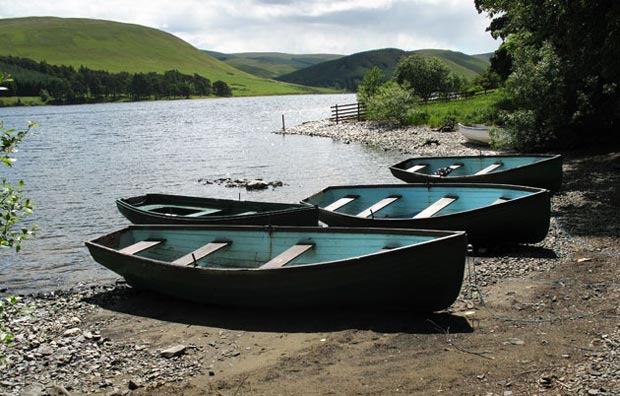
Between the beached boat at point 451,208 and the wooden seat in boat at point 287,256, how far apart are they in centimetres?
334

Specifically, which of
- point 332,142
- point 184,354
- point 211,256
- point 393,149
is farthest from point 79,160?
point 184,354

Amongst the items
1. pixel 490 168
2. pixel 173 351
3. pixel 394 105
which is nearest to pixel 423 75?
pixel 394 105

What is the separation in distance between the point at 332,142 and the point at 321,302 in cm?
4068

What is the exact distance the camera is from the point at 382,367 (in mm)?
8109

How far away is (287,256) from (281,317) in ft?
3.99

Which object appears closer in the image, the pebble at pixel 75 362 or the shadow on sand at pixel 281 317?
the pebble at pixel 75 362

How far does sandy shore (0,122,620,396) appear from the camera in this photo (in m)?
7.57

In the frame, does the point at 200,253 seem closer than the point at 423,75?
Yes

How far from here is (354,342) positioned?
30.2 feet

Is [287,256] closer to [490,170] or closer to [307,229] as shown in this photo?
[307,229]

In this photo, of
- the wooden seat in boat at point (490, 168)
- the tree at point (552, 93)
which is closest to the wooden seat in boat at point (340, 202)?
the wooden seat in boat at point (490, 168)

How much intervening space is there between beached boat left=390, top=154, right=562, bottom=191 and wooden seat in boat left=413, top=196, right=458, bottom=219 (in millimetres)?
3001

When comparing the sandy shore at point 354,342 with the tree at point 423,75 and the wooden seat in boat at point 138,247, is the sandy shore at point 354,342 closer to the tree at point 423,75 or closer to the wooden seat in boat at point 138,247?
the wooden seat in boat at point 138,247

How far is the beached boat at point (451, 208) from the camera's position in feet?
44.7
